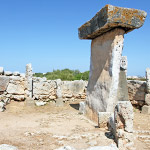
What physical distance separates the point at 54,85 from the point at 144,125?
456 cm

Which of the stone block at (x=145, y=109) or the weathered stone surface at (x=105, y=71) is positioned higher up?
the weathered stone surface at (x=105, y=71)

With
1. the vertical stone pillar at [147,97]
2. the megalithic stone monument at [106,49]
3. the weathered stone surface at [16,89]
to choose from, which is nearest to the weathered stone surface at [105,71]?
the megalithic stone monument at [106,49]

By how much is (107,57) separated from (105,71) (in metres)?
0.42

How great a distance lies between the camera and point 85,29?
6.28 meters

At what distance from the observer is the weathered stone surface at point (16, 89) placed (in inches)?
313

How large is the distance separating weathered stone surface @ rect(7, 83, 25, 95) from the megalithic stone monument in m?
3.18

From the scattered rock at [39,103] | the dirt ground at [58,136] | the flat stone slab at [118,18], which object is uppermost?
the flat stone slab at [118,18]

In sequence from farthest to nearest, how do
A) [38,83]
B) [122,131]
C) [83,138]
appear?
[38,83]
[83,138]
[122,131]

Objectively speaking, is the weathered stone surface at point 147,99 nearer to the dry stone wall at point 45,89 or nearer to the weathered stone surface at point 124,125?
the dry stone wall at point 45,89

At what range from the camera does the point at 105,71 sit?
5559 millimetres

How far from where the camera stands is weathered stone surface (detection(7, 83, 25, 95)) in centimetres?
794

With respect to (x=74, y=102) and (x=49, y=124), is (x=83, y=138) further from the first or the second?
(x=74, y=102)

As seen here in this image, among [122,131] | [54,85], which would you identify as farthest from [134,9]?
[54,85]

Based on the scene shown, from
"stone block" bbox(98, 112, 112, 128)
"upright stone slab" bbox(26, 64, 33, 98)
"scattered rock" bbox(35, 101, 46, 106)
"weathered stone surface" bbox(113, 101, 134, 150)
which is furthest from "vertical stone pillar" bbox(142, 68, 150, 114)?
"upright stone slab" bbox(26, 64, 33, 98)
